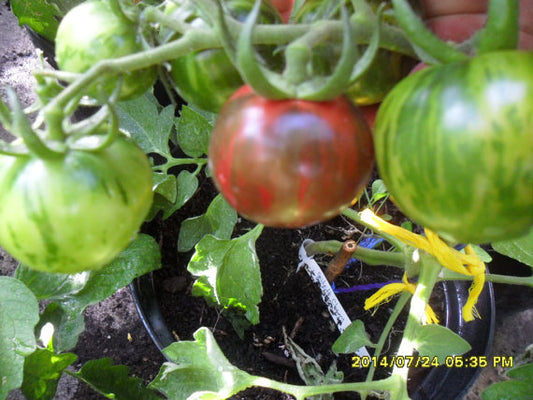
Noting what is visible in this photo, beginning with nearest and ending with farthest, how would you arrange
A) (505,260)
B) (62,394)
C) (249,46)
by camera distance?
(249,46)
(62,394)
(505,260)

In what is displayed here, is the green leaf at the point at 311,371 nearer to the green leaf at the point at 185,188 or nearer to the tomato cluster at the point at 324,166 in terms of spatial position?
the green leaf at the point at 185,188

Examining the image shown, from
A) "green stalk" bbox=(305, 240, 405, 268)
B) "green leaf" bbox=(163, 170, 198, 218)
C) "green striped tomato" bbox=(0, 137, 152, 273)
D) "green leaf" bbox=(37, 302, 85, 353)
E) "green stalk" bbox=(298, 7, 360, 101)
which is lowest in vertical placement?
"green stalk" bbox=(305, 240, 405, 268)

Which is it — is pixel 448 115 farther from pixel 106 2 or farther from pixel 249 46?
pixel 106 2

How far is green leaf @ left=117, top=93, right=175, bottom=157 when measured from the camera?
82 cm

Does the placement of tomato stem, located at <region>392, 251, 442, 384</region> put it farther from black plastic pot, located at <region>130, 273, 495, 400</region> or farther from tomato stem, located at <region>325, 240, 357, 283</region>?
black plastic pot, located at <region>130, 273, 495, 400</region>

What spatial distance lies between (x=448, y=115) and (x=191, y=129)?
0.53m

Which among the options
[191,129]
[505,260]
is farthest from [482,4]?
[505,260]

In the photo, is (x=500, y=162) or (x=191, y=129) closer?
(x=500, y=162)

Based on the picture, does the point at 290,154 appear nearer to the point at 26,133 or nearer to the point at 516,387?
the point at 26,133

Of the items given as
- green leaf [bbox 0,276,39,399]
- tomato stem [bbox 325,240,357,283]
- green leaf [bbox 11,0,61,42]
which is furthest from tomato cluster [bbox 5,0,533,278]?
green leaf [bbox 11,0,61,42]

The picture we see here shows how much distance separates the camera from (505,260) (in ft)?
3.96

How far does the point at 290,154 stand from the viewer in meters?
0.32

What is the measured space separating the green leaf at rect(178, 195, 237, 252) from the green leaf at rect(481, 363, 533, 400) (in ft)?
1.48

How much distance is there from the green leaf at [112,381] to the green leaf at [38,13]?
0.67 metres
